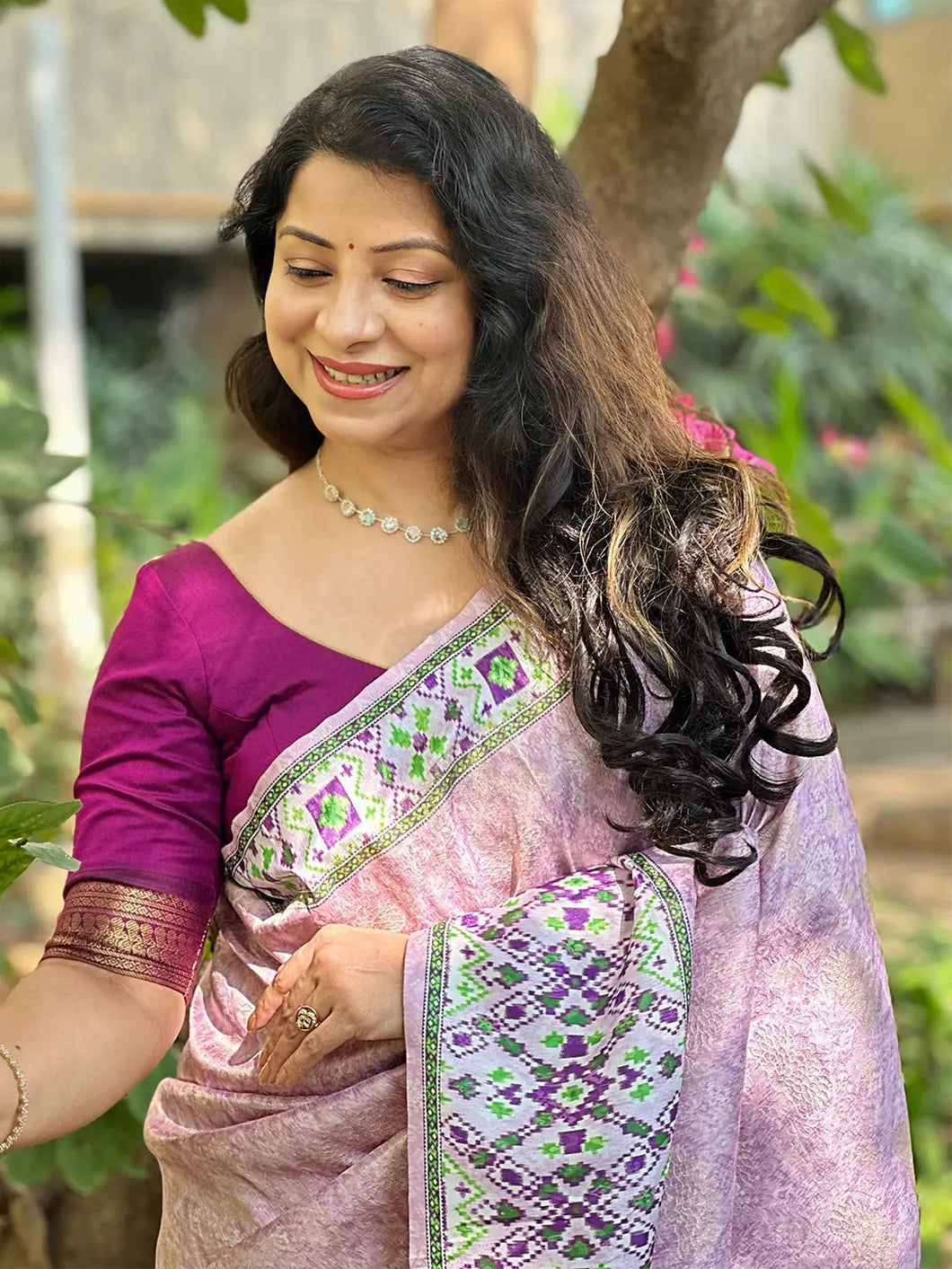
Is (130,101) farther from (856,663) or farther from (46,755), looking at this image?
(856,663)

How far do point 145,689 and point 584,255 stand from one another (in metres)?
0.53

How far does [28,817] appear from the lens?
1174 millimetres

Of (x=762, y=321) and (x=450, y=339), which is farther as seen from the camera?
(x=762, y=321)

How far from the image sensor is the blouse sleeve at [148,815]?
137 cm

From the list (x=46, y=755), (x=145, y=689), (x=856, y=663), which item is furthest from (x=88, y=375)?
(x=145, y=689)

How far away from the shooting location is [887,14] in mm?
10008

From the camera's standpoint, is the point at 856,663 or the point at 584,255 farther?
the point at 856,663

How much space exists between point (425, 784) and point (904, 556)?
4.48 ft

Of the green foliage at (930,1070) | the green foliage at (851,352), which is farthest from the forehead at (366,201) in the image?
the green foliage at (851,352)

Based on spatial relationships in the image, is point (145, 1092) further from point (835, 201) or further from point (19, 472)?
point (835, 201)

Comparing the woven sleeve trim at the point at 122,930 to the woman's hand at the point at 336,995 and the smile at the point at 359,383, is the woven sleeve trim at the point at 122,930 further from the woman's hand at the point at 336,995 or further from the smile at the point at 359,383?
the smile at the point at 359,383

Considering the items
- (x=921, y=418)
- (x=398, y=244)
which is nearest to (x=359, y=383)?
(x=398, y=244)

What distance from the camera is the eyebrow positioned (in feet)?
4.36

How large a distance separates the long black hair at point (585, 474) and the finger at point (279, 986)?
301 millimetres
